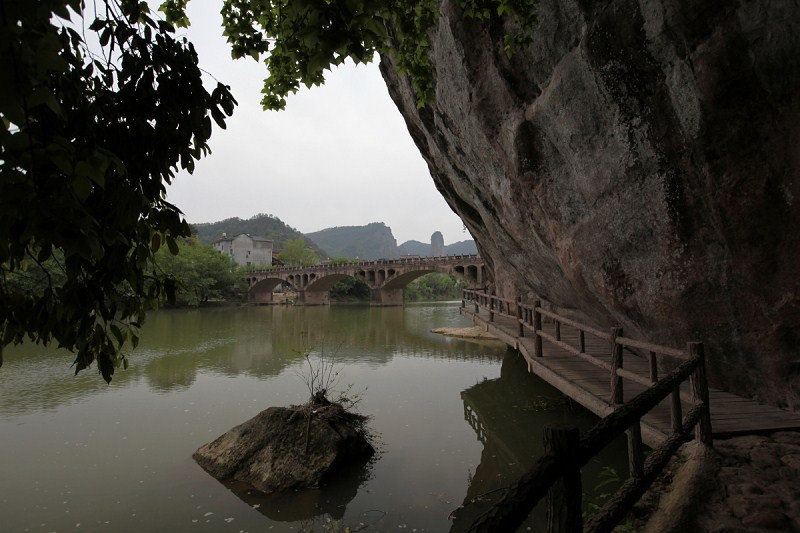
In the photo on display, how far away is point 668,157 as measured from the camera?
18.9ft

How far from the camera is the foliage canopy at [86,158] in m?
1.25

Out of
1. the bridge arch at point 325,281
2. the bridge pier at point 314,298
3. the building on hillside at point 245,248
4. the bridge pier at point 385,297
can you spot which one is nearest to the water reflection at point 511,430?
the bridge pier at point 385,297

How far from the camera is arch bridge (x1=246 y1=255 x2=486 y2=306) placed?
40.0 metres

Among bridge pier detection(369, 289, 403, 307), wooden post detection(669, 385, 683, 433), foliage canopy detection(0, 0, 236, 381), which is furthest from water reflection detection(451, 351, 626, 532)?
bridge pier detection(369, 289, 403, 307)

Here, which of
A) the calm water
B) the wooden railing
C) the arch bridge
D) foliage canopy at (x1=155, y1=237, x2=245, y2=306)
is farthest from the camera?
foliage canopy at (x1=155, y1=237, x2=245, y2=306)

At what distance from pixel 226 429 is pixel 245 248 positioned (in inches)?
3688

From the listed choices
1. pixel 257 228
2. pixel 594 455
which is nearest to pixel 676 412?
pixel 594 455

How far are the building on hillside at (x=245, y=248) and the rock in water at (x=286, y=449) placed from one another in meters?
90.1

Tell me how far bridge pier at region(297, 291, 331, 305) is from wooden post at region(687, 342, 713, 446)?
5326 cm

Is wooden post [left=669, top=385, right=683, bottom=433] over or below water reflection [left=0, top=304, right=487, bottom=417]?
over

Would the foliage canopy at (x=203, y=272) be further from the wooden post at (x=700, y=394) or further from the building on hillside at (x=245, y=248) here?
the wooden post at (x=700, y=394)

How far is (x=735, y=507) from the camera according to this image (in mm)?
3650

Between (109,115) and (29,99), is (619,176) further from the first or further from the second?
(29,99)

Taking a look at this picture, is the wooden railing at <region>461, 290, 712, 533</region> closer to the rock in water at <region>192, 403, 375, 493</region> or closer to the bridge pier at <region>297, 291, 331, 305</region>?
the rock in water at <region>192, 403, 375, 493</region>
